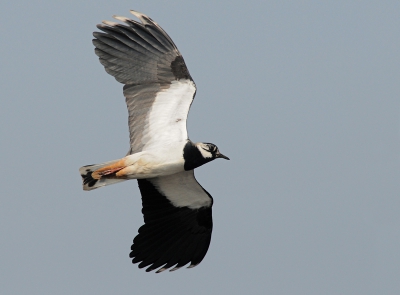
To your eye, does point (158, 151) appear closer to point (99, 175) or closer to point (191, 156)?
point (191, 156)

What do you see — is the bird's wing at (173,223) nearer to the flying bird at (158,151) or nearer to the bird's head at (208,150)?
the flying bird at (158,151)

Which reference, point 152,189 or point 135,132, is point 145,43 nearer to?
point 135,132

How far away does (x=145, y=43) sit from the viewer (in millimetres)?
11055

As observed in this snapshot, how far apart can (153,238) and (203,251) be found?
0.89 m

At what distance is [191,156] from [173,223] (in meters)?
1.62

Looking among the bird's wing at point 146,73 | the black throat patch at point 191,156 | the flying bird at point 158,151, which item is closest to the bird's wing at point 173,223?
the flying bird at point 158,151

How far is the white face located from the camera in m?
10.5

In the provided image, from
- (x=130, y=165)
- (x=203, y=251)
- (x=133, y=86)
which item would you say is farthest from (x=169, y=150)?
(x=203, y=251)

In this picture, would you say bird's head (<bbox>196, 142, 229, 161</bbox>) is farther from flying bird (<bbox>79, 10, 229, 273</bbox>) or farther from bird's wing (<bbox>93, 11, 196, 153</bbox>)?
bird's wing (<bbox>93, 11, 196, 153</bbox>)

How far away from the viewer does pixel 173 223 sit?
37.8 feet

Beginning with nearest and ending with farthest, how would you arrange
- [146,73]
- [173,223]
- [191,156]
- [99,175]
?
[191,156] → [99,175] → [146,73] → [173,223]

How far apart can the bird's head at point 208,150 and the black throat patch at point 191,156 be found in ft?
0.17

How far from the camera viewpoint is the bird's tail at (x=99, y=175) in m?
10.6

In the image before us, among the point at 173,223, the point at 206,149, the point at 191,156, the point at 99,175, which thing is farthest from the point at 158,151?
the point at 173,223
